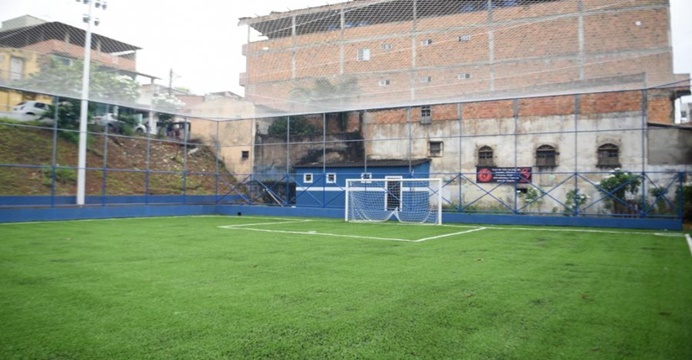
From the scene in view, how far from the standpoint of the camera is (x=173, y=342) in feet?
8.85

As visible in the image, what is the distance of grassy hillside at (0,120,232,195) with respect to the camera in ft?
53.2

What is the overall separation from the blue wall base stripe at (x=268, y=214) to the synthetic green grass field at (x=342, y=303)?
5.63 metres

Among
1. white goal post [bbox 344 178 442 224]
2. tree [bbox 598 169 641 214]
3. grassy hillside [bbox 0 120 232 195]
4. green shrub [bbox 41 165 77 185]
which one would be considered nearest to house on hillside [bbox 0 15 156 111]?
grassy hillside [bbox 0 120 232 195]

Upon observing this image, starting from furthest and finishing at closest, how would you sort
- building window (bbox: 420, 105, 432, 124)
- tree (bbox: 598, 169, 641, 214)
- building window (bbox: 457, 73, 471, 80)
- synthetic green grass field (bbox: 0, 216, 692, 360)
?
building window (bbox: 420, 105, 432, 124)
tree (bbox: 598, 169, 641, 214)
building window (bbox: 457, 73, 471, 80)
synthetic green grass field (bbox: 0, 216, 692, 360)

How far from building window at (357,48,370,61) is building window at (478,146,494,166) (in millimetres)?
7434

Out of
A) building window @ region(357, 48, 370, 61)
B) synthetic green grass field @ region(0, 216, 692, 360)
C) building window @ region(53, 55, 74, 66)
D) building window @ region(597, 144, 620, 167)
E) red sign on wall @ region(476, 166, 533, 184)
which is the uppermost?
building window @ region(357, 48, 370, 61)

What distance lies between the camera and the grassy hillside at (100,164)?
638 inches

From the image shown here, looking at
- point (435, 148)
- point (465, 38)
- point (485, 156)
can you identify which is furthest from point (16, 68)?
point (485, 156)

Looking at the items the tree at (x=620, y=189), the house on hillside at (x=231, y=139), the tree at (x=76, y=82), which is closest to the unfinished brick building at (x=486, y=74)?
the tree at (x=620, y=189)

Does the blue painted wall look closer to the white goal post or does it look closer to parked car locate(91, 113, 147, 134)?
the white goal post

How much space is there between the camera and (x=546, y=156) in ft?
57.0

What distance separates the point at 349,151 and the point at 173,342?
690 inches

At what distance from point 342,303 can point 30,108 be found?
20682mm

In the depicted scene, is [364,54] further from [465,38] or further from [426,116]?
[426,116]
